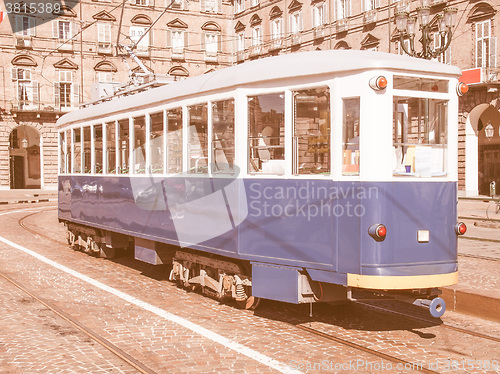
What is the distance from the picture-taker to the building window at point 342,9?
38.6 m

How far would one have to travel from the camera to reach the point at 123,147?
10.9 m

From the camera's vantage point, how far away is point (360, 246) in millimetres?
6754

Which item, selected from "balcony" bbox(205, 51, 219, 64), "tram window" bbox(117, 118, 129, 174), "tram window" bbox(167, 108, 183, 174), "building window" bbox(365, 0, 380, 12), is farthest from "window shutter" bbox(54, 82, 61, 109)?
"tram window" bbox(167, 108, 183, 174)

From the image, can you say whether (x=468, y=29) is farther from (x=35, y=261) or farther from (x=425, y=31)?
(x=35, y=261)

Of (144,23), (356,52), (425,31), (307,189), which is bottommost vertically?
(307,189)

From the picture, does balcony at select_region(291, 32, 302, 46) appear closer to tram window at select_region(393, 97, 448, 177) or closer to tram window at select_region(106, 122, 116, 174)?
tram window at select_region(106, 122, 116, 174)

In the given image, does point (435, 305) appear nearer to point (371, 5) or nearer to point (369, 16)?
point (369, 16)

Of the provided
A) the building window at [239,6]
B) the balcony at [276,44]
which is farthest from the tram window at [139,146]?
the building window at [239,6]

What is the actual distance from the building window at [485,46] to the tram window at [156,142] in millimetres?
24933

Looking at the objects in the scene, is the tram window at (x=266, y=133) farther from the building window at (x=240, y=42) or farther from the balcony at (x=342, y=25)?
the building window at (x=240, y=42)

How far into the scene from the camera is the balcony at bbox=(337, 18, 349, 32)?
38562 millimetres

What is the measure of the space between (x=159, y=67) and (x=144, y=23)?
10.9 ft

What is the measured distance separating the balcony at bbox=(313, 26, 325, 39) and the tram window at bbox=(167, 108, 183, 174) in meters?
32.5

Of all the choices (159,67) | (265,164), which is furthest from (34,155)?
(265,164)
